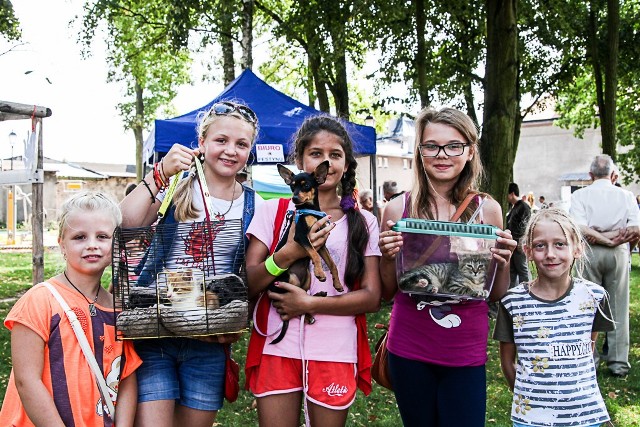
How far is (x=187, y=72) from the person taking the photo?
2628 cm

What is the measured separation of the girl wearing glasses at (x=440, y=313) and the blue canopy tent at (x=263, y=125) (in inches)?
226

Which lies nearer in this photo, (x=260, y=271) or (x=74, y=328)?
(x=74, y=328)

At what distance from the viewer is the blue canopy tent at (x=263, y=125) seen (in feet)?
28.4

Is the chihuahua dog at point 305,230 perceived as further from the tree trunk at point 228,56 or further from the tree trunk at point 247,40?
the tree trunk at point 228,56

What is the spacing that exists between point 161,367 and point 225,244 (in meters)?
0.57

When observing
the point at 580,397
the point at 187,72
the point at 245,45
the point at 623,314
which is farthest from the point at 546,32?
the point at 187,72

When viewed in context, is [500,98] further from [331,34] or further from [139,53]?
[139,53]

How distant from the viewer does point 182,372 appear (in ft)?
8.17

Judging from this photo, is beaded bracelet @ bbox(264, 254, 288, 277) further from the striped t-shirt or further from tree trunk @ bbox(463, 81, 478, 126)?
tree trunk @ bbox(463, 81, 478, 126)

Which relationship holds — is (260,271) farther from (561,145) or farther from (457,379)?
(561,145)

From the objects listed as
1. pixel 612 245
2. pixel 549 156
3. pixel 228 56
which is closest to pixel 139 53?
pixel 228 56

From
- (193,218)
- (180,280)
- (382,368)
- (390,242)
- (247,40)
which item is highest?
(247,40)

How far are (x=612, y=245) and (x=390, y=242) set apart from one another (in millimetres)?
4686

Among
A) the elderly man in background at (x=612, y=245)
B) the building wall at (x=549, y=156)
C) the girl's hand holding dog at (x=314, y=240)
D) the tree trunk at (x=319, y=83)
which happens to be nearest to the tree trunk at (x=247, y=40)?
the tree trunk at (x=319, y=83)
